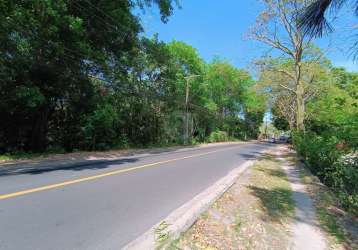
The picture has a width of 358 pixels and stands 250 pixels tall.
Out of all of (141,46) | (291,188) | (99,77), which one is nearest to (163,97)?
(141,46)

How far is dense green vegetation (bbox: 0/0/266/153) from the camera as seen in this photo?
15.0 m

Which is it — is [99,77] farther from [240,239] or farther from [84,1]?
[240,239]

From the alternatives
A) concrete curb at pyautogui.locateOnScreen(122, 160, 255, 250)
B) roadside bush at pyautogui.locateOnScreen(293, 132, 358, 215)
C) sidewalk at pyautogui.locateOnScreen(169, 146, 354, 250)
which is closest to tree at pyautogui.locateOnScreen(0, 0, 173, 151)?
concrete curb at pyautogui.locateOnScreen(122, 160, 255, 250)

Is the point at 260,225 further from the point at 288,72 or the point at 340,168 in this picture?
the point at 288,72

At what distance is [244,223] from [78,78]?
16228 millimetres

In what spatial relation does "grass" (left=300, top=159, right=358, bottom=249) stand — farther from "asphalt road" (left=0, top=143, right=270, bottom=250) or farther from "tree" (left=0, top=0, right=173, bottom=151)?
"tree" (left=0, top=0, right=173, bottom=151)

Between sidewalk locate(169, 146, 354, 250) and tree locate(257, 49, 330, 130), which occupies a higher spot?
tree locate(257, 49, 330, 130)

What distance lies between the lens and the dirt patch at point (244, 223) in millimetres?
4617

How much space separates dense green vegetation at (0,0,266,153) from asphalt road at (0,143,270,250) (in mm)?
7870

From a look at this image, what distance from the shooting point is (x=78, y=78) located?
19344mm

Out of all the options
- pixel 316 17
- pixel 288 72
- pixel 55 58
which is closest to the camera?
pixel 316 17

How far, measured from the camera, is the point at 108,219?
5.44 meters

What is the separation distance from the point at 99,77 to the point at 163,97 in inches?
527

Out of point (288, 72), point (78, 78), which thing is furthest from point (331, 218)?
point (288, 72)
